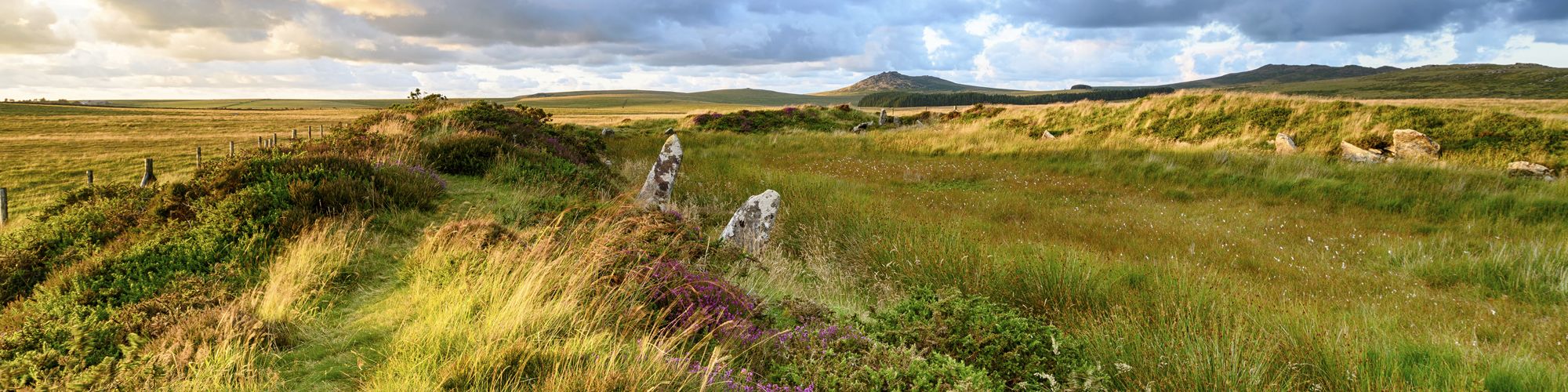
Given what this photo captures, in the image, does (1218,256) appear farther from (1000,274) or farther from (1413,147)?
(1413,147)

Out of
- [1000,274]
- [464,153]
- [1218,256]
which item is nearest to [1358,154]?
[1218,256]

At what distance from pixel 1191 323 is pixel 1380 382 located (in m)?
1.00

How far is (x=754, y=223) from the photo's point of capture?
26.1 ft

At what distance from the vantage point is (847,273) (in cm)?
689

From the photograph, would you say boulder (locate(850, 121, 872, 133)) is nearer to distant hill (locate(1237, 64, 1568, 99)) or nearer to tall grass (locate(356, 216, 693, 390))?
tall grass (locate(356, 216, 693, 390))

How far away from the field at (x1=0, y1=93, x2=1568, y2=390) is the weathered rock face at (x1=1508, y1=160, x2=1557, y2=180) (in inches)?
42.7

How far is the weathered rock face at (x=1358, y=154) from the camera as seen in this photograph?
13680mm

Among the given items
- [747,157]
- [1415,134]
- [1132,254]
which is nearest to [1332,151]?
[1415,134]

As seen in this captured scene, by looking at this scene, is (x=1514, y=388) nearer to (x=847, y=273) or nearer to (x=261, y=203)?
(x=847, y=273)

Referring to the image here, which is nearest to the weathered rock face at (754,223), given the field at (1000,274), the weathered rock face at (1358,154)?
the field at (1000,274)

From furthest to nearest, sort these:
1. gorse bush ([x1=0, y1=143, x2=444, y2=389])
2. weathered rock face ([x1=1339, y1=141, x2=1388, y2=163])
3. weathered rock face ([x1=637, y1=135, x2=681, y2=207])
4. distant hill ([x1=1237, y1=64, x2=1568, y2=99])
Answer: distant hill ([x1=1237, y1=64, x2=1568, y2=99]) < weathered rock face ([x1=1339, y1=141, x2=1388, y2=163]) < weathered rock face ([x1=637, y1=135, x2=681, y2=207]) < gorse bush ([x1=0, y1=143, x2=444, y2=389])

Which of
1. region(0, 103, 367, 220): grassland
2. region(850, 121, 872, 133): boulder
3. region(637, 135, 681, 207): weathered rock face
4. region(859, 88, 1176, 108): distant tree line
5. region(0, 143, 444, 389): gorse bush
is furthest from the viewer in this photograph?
region(859, 88, 1176, 108): distant tree line

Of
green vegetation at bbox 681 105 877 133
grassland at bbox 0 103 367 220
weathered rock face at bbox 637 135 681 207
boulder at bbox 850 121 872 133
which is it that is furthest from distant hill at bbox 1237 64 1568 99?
grassland at bbox 0 103 367 220

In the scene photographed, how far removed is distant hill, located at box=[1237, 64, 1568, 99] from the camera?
283ft
